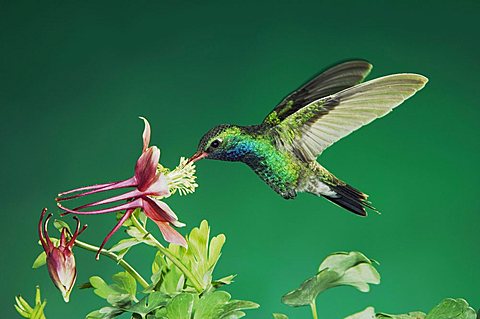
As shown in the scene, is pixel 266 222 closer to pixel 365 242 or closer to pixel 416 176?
pixel 365 242

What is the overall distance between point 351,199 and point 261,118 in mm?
302

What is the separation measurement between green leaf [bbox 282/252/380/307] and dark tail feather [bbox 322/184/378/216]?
68 cm

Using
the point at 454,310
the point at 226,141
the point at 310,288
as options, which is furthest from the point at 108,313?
the point at 226,141

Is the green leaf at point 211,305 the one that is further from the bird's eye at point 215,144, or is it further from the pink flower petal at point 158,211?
the bird's eye at point 215,144

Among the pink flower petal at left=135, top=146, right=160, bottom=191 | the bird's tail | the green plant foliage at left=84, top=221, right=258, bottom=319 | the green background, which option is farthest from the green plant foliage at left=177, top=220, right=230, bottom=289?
the green background

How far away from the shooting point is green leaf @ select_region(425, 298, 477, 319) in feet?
2.90

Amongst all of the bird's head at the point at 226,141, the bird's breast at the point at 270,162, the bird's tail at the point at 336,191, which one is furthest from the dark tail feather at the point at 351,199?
the bird's head at the point at 226,141

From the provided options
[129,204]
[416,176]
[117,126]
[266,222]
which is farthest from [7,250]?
[416,176]

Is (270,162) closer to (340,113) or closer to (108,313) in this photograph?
(340,113)

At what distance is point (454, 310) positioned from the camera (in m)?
0.89

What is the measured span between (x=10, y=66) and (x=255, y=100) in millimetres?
709

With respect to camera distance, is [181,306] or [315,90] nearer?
[181,306]

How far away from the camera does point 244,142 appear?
153 cm

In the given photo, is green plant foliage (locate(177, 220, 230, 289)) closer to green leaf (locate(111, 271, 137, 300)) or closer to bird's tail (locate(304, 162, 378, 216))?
green leaf (locate(111, 271, 137, 300))
